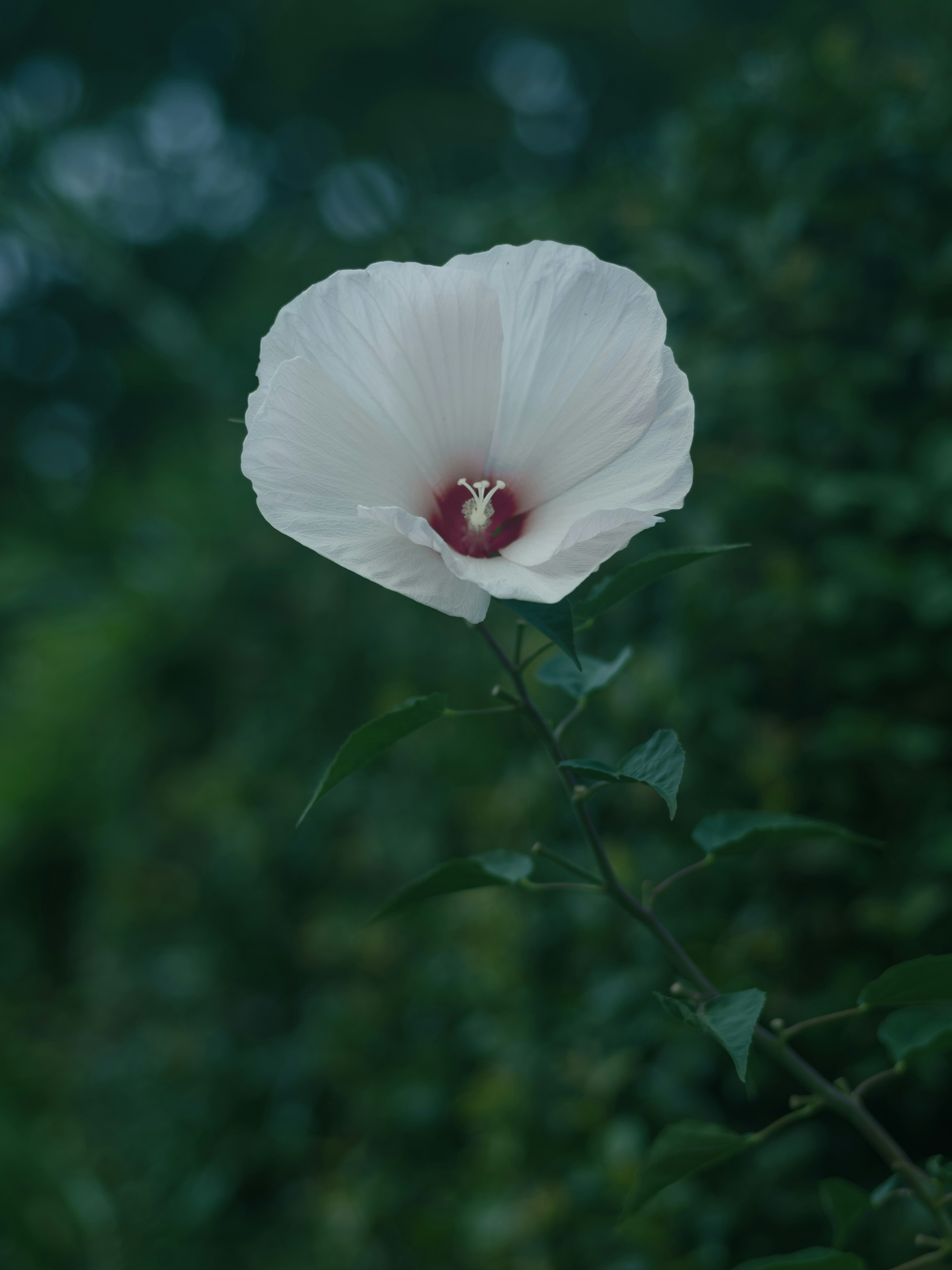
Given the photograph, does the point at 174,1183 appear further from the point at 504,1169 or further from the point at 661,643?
the point at 661,643

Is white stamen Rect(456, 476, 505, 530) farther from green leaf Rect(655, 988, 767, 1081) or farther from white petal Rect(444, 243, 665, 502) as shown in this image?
green leaf Rect(655, 988, 767, 1081)

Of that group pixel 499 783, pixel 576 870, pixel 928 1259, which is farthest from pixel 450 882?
pixel 499 783

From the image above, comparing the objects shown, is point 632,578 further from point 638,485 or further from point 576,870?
point 576,870

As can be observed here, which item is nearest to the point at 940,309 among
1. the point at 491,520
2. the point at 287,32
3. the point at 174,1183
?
the point at 491,520

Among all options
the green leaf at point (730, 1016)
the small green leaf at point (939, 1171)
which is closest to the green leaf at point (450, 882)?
the green leaf at point (730, 1016)

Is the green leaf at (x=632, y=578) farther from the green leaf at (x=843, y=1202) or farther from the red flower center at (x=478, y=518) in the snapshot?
the green leaf at (x=843, y=1202)
